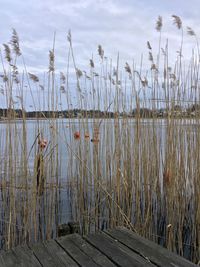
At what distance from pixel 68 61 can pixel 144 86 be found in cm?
50

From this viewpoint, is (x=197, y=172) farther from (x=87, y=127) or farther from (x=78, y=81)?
(x=78, y=81)

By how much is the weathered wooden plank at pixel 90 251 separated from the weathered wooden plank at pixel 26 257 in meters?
0.18

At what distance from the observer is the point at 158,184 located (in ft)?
6.29

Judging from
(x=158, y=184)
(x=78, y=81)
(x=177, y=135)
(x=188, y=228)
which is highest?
(x=78, y=81)

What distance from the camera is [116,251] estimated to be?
1.13 metres

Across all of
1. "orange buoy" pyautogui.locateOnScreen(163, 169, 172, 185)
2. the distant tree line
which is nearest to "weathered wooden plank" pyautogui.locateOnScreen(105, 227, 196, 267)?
"orange buoy" pyautogui.locateOnScreen(163, 169, 172, 185)

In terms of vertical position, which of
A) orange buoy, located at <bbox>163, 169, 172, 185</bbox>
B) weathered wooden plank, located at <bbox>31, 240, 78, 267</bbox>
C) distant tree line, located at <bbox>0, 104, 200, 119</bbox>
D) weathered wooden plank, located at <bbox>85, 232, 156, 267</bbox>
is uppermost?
distant tree line, located at <bbox>0, 104, 200, 119</bbox>

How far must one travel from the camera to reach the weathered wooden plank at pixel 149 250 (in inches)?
40.9

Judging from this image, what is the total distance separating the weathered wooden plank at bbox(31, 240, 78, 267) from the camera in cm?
105

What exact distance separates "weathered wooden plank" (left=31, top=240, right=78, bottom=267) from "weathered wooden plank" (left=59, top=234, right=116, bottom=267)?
0.07 metres

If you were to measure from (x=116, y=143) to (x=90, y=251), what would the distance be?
2.68ft

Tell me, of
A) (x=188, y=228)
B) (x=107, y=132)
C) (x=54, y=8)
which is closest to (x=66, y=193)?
(x=107, y=132)

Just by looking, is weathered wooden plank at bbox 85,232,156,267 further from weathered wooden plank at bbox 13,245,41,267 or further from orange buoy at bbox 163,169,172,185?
orange buoy at bbox 163,169,172,185

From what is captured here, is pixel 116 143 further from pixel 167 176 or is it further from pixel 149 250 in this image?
pixel 149 250
